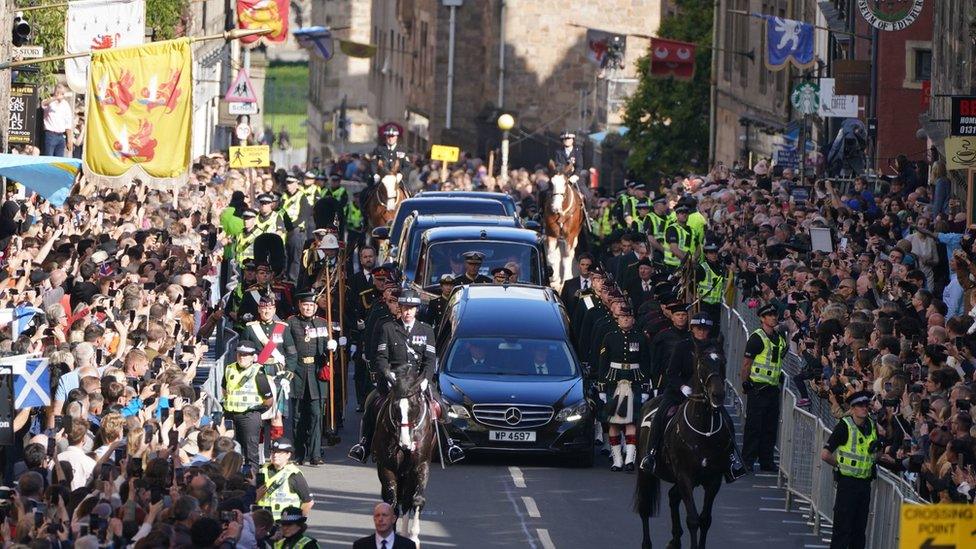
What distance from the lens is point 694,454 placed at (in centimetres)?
1955

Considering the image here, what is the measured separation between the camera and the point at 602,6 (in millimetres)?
84125

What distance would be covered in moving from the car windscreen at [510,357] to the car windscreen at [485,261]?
14.4 ft

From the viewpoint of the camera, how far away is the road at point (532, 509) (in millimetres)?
20234

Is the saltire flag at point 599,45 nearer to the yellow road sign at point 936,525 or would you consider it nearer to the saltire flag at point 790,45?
the saltire flag at point 790,45

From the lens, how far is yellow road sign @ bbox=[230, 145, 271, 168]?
131 feet

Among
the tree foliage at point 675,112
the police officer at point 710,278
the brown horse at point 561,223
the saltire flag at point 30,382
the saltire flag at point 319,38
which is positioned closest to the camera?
the saltire flag at point 30,382

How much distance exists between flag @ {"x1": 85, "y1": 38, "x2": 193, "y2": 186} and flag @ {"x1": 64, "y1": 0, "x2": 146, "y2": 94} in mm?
5889

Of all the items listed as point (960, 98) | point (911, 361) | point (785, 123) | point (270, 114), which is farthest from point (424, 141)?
point (911, 361)

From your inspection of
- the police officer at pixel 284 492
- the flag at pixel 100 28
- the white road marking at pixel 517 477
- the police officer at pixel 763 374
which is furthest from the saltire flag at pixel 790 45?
the police officer at pixel 284 492

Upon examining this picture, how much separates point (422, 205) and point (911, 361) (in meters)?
15.5

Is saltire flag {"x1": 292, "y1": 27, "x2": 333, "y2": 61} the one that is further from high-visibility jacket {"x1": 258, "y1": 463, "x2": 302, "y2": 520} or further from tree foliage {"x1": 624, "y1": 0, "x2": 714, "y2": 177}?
high-visibility jacket {"x1": 258, "y1": 463, "x2": 302, "y2": 520}

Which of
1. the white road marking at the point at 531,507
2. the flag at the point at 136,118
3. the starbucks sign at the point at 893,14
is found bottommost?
the white road marking at the point at 531,507

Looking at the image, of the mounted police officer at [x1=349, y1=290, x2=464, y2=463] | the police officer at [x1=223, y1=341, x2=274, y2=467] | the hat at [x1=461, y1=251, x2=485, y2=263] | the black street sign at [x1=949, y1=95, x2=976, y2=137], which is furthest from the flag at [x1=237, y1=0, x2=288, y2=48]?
the police officer at [x1=223, y1=341, x2=274, y2=467]

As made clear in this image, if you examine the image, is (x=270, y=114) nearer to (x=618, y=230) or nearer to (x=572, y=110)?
(x=572, y=110)
